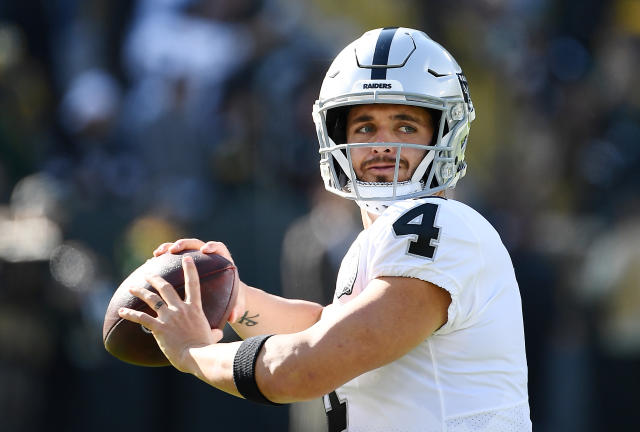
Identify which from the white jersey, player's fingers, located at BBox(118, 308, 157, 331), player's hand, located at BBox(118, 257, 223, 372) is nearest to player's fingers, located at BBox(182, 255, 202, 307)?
player's hand, located at BBox(118, 257, 223, 372)

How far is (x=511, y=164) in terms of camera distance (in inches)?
329

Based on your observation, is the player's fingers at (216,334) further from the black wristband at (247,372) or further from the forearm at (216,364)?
the black wristband at (247,372)

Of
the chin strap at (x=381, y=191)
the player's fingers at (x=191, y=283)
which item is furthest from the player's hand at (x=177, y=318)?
the chin strap at (x=381, y=191)

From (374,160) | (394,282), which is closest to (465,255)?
(394,282)

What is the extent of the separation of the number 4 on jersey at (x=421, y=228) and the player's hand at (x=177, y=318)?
643mm

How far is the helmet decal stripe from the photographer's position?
3.24m

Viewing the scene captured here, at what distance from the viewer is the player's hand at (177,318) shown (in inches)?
115

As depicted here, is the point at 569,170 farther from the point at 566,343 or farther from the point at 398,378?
the point at 398,378


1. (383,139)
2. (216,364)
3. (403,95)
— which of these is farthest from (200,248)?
(403,95)

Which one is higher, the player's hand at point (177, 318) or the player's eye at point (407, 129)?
the player's eye at point (407, 129)

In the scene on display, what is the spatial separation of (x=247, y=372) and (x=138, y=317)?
1.44 feet

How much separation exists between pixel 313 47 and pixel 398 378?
18.0ft

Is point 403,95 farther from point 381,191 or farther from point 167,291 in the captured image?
point 167,291

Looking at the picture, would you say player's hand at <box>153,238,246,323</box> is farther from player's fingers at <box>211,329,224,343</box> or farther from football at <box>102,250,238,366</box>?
player's fingers at <box>211,329,224,343</box>
